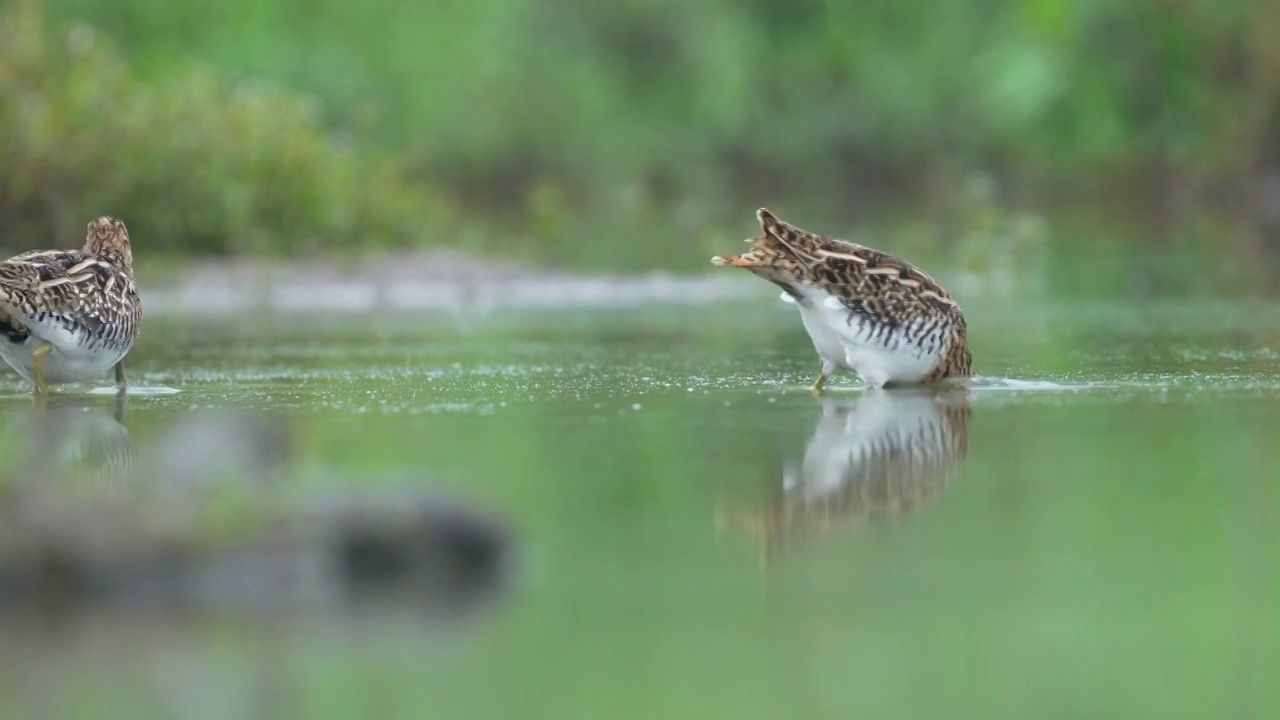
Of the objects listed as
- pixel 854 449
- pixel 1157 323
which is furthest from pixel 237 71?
pixel 854 449

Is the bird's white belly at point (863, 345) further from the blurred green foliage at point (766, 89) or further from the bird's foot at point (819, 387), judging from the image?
the blurred green foliage at point (766, 89)

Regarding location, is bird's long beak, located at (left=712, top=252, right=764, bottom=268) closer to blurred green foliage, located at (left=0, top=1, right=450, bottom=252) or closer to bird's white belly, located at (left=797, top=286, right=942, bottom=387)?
bird's white belly, located at (left=797, top=286, right=942, bottom=387)

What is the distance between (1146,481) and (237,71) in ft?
110

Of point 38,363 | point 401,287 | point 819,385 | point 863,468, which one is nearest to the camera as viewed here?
point 863,468

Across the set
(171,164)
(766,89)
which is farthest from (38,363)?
(766,89)

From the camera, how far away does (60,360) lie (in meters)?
11.5

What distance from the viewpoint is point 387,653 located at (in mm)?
5727

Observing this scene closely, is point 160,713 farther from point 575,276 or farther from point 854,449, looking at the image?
point 575,276

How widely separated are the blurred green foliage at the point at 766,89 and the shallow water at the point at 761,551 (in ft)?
86.5

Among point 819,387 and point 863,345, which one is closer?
point 863,345

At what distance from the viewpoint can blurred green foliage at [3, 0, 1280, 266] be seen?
143 feet

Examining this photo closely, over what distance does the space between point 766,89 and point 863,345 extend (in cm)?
4154

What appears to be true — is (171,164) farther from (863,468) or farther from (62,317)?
(863,468)

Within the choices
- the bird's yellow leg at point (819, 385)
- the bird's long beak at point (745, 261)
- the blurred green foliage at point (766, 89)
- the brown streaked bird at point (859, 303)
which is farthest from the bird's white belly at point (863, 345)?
the blurred green foliage at point (766, 89)
